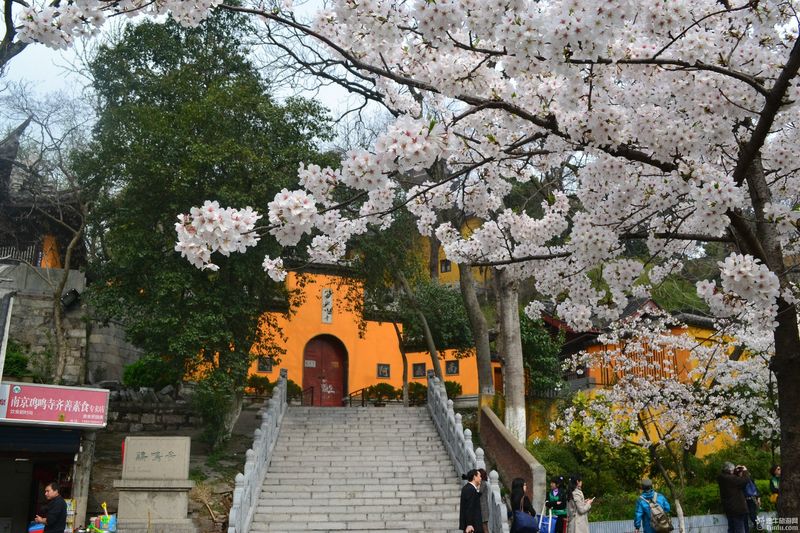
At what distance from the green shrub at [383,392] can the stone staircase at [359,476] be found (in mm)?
6828

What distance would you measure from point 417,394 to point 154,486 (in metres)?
14.7

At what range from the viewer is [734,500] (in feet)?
43.2

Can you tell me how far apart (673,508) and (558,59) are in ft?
42.3

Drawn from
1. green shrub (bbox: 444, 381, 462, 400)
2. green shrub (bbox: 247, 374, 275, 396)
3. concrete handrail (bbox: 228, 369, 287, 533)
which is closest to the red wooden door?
green shrub (bbox: 247, 374, 275, 396)

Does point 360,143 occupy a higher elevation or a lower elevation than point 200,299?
higher

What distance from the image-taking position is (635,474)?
17984 millimetres

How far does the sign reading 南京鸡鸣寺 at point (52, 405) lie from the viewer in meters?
12.8

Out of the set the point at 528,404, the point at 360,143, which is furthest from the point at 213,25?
the point at 528,404

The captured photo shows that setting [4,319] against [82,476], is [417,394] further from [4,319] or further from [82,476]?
[4,319]

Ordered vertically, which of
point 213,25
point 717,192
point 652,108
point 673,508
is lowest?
point 673,508

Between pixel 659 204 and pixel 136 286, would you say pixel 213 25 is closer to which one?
pixel 136 286

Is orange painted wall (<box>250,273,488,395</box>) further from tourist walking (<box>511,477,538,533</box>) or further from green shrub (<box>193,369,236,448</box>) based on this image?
tourist walking (<box>511,477,538,533</box>)

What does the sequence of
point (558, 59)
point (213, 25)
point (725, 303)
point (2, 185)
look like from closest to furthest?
1. point (558, 59)
2. point (725, 303)
3. point (213, 25)
4. point (2, 185)

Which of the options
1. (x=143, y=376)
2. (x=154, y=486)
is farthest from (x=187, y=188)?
(x=143, y=376)
